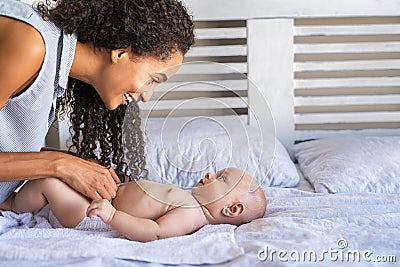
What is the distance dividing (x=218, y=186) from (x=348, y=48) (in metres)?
1.26

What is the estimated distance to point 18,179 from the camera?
1515 millimetres

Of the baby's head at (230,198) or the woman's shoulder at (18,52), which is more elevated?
the woman's shoulder at (18,52)

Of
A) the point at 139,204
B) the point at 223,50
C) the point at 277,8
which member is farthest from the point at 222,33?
the point at 139,204

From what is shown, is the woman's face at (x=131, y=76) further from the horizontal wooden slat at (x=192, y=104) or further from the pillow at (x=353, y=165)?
the pillow at (x=353, y=165)

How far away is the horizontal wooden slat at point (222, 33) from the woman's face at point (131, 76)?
3.46 feet

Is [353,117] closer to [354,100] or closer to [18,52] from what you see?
[354,100]

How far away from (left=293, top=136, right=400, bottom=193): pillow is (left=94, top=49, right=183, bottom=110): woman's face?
2.27 feet

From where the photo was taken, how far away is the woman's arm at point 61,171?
4.90 ft

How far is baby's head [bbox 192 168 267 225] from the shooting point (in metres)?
1.62

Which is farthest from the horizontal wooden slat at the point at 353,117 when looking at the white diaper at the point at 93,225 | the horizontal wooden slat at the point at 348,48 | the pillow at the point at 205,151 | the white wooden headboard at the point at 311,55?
the white diaper at the point at 93,225

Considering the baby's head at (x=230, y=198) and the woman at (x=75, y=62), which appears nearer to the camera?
the woman at (x=75, y=62)

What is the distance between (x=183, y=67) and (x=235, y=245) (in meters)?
0.49

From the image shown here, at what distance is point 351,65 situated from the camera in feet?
8.82

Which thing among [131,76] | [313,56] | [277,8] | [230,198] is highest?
[277,8]
